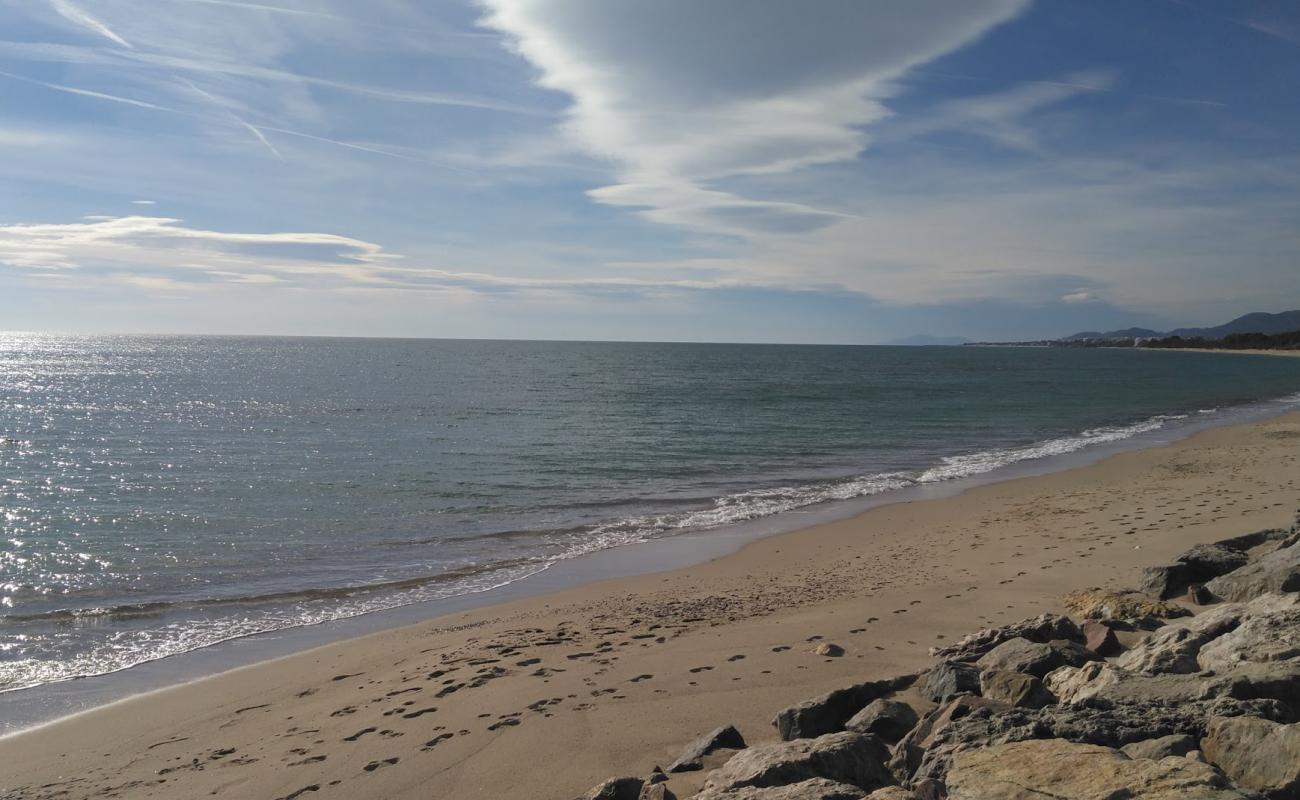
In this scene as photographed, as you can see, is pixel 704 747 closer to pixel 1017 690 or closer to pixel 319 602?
pixel 1017 690

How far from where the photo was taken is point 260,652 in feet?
31.6

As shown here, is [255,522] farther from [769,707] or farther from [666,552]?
[769,707]

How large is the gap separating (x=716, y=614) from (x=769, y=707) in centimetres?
343

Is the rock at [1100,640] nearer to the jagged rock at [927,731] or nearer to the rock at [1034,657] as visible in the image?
the rock at [1034,657]

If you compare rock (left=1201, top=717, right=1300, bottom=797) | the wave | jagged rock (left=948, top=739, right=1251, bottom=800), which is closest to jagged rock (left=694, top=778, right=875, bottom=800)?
jagged rock (left=948, top=739, right=1251, bottom=800)

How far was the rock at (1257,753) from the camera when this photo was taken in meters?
3.44

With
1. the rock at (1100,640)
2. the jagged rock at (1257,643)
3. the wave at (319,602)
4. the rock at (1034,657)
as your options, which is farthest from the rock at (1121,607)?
the wave at (319,602)

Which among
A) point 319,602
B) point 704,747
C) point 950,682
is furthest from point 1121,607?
point 319,602

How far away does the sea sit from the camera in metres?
11.7

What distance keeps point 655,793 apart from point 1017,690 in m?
2.43

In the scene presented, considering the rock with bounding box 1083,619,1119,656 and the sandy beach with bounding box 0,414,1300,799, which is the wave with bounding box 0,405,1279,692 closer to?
the sandy beach with bounding box 0,414,1300,799

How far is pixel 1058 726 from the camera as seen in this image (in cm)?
406

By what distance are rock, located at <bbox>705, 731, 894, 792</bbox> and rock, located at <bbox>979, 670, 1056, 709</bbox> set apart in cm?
112

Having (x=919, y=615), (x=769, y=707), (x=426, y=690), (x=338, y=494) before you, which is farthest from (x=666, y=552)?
(x=338, y=494)
